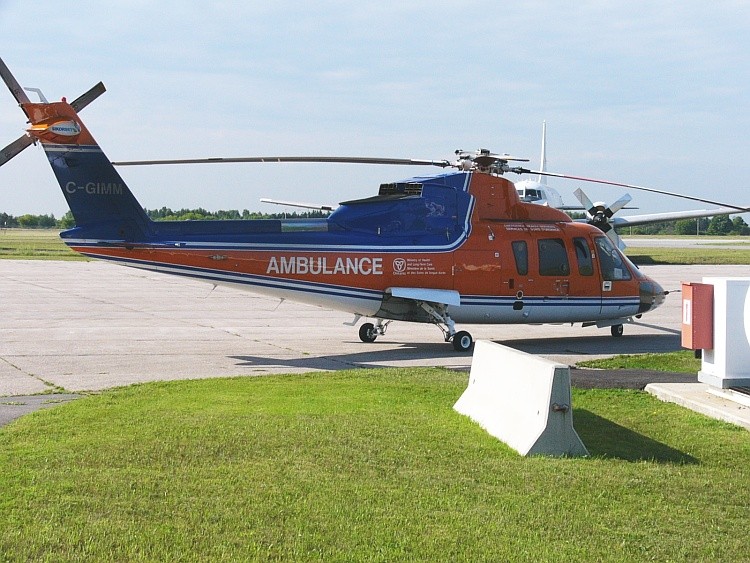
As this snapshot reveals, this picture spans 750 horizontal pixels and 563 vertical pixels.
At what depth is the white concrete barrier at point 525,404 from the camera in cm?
823

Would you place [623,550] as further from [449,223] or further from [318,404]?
[449,223]

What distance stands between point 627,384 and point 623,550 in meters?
6.94

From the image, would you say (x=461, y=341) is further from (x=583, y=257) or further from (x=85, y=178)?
(x=85, y=178)

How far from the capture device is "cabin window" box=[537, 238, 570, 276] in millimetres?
19203

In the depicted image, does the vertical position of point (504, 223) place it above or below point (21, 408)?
above

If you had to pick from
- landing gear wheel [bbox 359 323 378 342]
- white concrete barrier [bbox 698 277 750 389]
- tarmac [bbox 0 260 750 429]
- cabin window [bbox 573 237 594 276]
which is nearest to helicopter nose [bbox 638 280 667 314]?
tarmac [bbox 0 260 750 429]

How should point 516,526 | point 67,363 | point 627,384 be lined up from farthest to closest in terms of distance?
1. point 67,363
2. point 627,384
3. point 516,526

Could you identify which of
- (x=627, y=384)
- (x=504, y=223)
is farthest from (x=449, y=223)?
(x=627, y=384)

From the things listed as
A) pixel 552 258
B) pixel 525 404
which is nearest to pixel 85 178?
pixel 552 258

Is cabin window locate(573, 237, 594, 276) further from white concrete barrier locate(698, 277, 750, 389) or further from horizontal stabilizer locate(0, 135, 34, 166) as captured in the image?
horizontal stabilizer locate(0, 135, 34, 166)

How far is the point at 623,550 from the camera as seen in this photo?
5.84 metres

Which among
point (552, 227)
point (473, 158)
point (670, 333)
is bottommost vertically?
point (670, 333)

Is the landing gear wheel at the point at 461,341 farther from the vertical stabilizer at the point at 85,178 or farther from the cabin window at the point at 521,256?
the vertical stabilizer at the point at 85,178

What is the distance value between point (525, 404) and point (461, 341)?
9.04 meters
